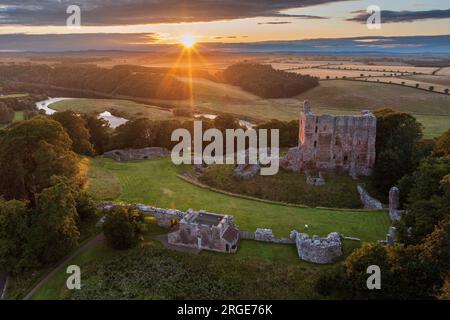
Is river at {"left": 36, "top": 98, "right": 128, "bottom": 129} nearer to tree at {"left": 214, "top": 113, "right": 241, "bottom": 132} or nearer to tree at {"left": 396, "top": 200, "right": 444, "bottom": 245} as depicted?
tree at {"left": 214, "top": 113, "right": 241, "bottom": 132}

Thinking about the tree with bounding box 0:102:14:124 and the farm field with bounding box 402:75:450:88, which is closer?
the tree with bounding box 0:102:14:124

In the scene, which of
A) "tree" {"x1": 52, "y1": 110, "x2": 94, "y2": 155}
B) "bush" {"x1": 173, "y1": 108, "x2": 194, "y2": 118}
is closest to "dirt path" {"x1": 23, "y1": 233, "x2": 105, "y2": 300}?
"tree" {"x1": 52, "y1": 110, "x2": 94, "y2": 155}

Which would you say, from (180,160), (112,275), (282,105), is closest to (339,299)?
(112,275)

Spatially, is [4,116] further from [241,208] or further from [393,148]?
[393,148]

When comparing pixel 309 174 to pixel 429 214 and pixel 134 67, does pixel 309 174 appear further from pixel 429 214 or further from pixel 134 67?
pixel 134 67

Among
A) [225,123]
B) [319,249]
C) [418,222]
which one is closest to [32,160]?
[319,249]
